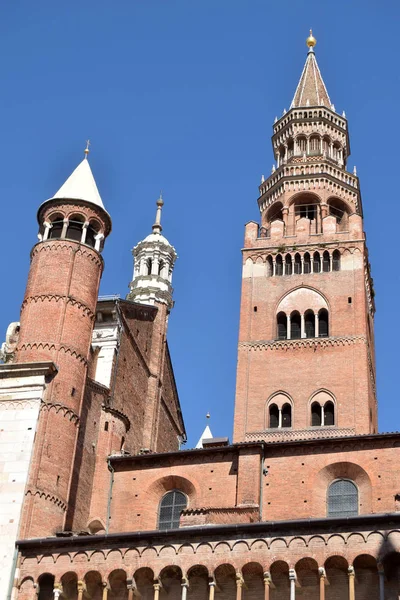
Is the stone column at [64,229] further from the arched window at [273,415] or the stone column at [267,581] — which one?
the stone column at [267,581]

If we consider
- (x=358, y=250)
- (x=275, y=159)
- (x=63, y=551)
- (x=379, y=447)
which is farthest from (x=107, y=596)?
(x=275, y=159)

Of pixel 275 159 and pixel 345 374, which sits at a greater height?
pixel 275 159

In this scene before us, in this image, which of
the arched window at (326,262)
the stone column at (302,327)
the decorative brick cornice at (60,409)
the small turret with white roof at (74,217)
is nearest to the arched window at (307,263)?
the arched window at (326,262)

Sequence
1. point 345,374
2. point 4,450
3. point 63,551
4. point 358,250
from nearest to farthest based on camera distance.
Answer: point 63,551 → point 4,450 → point 345,374 → point 358,250

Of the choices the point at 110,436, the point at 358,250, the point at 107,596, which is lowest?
the point at 107,596

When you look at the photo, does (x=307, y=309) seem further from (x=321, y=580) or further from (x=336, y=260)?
(x=321, y=580)

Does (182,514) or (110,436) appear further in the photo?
(110,436)

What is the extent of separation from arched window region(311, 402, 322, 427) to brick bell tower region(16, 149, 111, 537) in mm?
10666

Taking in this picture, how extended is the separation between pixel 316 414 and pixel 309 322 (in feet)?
14.8

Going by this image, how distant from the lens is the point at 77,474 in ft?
103

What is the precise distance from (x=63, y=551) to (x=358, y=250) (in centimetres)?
2093

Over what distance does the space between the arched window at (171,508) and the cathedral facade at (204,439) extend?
0.22 ft

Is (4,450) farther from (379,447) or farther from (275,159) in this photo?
(275,159)

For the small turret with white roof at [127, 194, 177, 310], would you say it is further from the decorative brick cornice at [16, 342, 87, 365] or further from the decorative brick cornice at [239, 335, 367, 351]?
the decorative brick cornice at [16, 342, 87, 365]
